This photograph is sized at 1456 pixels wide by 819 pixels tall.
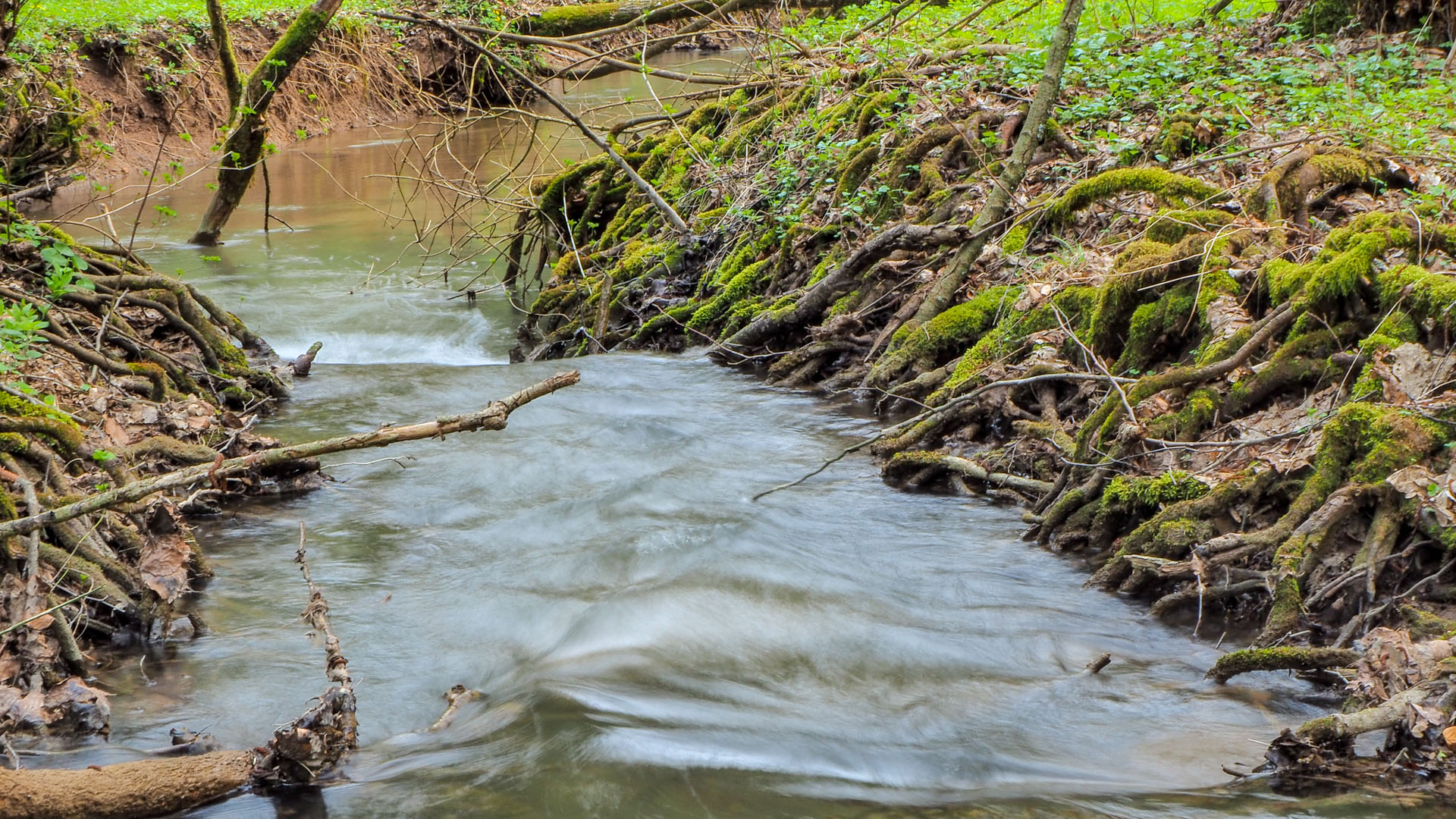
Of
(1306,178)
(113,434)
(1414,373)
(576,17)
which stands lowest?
(113,434)

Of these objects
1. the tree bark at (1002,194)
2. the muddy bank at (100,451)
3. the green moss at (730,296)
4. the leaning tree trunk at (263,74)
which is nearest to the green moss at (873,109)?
the green moss at (730,296)

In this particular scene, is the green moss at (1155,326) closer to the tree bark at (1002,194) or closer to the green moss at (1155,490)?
the green moss at (1155,490)

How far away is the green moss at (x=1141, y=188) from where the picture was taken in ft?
22.8

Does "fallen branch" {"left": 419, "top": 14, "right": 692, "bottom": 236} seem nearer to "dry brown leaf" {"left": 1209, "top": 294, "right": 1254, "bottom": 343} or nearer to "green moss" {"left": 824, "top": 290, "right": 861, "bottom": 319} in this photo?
"green moss" {"left": 824, "top": 290, "right": 861, "bottom": 319}

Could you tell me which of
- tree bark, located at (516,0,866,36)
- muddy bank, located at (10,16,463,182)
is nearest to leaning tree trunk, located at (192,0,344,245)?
tree bark, located at (516,0,866,36)

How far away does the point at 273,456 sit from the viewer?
4.58 meters

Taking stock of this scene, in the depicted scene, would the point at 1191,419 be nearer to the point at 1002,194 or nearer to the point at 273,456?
the point at 1002,194

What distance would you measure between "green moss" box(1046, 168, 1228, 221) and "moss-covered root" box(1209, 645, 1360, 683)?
3.76 metres

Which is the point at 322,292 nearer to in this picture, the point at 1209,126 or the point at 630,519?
the point at 630,519

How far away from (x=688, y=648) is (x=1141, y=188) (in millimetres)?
4431

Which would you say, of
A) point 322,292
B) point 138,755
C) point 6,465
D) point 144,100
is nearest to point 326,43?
point 144,100

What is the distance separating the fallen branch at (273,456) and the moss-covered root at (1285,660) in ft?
9.88

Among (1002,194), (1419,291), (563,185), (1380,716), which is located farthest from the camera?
(563,185)

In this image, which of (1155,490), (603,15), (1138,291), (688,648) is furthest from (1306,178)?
(603,15)
